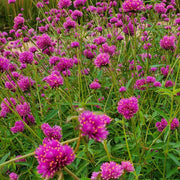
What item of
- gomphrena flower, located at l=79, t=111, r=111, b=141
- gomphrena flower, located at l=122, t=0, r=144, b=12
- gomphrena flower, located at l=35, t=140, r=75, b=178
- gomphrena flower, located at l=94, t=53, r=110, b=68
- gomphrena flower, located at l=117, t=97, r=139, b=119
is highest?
gomphrena flower, located at l=122, t=0, r=144, b=12

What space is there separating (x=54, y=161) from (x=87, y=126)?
0.49 ft

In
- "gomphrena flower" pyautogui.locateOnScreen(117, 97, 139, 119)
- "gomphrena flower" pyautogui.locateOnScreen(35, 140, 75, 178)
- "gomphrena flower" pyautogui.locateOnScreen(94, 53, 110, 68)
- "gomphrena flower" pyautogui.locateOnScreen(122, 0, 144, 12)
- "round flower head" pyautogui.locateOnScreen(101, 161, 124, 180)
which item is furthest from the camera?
"gomphrena flower" pyautogui.locateOnScreen(122, 0, 144, 12)

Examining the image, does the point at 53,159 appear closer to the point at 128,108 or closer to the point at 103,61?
the point at 128,108

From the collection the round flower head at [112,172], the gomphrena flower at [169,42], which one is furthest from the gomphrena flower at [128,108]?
the gomphrena flower at [169,42]

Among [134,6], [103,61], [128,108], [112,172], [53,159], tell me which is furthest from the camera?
[134,6]

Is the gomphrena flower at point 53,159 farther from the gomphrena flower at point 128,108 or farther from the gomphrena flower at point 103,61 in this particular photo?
the gomphrena flower at point 103,61

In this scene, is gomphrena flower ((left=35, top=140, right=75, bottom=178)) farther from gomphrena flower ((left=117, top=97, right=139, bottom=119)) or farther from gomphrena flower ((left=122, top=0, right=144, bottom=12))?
gomphrena flower ((left=122, top=0, right=144, bottom=12))

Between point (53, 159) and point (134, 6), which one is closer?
point (53, 159)

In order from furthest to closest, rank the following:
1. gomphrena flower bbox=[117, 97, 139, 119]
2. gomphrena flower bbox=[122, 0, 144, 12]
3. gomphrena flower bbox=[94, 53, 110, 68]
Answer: gomphrena flower bbox=[122, 0, 144, 12] → gomphrena flower bbox=[94, 53, 110, 68] → gomphrena flower bbox=[117, 97, 139, 119]

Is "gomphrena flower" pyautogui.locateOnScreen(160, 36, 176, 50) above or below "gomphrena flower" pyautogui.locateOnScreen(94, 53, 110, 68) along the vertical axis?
above

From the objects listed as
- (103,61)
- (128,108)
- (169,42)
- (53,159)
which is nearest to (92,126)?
(53,159)

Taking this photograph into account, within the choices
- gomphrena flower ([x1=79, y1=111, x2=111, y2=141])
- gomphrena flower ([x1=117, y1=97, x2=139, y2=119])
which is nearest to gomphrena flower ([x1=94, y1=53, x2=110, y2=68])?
gomphrena flower ([x1=117, y1=97, x2=139, y2=119])

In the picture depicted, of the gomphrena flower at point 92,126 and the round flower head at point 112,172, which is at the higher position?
the gomphrena flower at point 92,126

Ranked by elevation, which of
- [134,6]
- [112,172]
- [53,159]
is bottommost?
[112,172]
